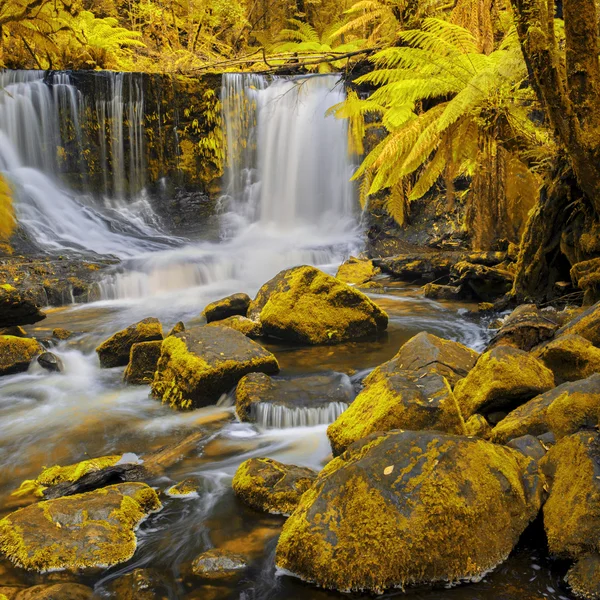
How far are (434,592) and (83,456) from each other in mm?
2919

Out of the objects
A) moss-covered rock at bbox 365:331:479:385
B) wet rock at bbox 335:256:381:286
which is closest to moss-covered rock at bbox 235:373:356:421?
moss-covered rock at bbox 365:331:479:385

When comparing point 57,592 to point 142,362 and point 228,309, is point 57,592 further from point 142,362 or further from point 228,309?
point 228,309

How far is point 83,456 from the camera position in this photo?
171 inches

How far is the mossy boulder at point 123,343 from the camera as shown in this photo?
21.4 feet

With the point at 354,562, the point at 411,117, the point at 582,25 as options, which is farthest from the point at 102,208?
the point at 354,562

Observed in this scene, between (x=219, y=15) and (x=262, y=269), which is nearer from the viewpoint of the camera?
(x=262, y=269)

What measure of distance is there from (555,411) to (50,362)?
5197 mm

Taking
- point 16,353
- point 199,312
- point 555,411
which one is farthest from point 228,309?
point 555,411

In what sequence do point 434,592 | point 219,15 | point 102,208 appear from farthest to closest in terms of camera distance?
point 219,15 → point 102,208 → point 434,592

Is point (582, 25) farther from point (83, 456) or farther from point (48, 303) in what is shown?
point (48, 303)

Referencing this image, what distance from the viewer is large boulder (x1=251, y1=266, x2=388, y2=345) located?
6641 millimetres

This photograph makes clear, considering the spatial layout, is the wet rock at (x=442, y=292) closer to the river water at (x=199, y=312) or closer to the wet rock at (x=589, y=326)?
the river water at (x=199, y=312)

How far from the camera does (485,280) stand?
8.17 m

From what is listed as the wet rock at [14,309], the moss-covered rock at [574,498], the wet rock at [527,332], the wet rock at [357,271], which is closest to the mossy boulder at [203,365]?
the wet rock at [527,332]
